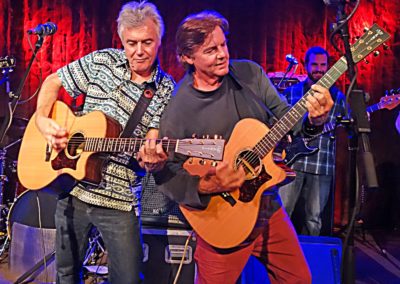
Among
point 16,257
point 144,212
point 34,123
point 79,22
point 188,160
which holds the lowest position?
point 16,257

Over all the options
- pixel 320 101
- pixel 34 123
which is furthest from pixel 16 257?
pixel 320 101

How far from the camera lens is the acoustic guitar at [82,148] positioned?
9.80 feet

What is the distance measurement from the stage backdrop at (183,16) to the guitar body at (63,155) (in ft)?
12.7

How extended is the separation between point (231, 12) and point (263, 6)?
0.48m

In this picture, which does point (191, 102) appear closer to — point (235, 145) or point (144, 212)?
point (235, 145)

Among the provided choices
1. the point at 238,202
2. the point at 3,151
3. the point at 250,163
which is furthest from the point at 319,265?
the point at 3,151

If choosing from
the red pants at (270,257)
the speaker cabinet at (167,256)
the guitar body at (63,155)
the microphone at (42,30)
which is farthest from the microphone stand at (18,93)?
the red pants at (270,257)

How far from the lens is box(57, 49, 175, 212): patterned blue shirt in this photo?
316 centimetres

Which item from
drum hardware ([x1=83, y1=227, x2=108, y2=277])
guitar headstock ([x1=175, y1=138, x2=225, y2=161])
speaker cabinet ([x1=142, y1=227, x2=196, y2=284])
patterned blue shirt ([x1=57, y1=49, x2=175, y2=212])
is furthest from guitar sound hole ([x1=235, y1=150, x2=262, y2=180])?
drum hardware ([x1=83, y1=227, x2=108, y2=277])

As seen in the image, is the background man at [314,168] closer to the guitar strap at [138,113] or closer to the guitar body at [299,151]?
the guitar body at [299,151]

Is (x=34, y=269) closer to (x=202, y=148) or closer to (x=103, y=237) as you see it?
(x=103, y=237)

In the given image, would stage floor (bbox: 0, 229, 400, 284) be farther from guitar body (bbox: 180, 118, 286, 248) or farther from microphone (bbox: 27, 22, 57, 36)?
microphone (bbox: 27, 22, 57, 36)

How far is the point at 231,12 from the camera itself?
7148mm

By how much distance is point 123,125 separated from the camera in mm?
3248
